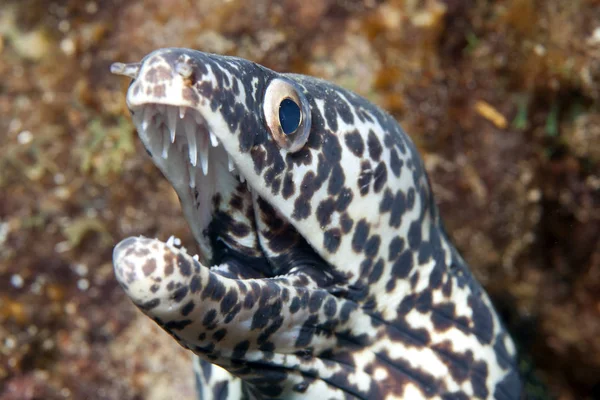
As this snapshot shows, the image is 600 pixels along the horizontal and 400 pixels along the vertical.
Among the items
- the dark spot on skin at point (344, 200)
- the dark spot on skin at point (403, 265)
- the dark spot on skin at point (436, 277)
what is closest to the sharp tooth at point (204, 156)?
the dark spot on skin at point (344, 200)

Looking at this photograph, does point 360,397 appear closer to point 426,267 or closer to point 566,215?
point 426,267

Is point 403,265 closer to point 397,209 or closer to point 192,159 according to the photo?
point 397,209

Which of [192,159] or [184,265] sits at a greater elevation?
[192,159]

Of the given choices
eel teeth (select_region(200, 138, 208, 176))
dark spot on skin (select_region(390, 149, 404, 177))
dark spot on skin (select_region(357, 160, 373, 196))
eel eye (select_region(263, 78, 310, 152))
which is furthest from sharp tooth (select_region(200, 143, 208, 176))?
dark spot on skin (select_region(390, 149, 404, 177))

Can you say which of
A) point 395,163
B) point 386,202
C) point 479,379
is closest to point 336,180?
point 386,202

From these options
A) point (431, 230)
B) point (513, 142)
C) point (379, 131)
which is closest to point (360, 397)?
point (431, 230)

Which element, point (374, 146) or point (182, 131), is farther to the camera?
point (374, 146)
